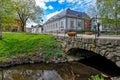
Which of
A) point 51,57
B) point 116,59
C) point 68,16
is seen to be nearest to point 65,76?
point 116,59

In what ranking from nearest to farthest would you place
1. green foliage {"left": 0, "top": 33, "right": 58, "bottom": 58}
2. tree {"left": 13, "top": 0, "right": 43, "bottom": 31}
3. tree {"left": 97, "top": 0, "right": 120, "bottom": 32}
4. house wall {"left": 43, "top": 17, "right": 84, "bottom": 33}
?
green foliage {"left": 0, "top": 33, "right": 58, "bottom": 58}
tree {"left": 97, "top": 0, "right": 120, "bottom": 32}
tree {"left": 13, "top": 0, "right": 43, "bottom": 31}
house wall {"left": 43, "top": 17, "right": 84, "bottom": 33}

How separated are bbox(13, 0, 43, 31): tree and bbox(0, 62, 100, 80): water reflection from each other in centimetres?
2477

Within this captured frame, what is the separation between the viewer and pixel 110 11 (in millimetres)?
28016

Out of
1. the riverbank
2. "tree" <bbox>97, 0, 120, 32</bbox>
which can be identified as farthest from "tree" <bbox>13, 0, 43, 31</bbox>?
the riverbank

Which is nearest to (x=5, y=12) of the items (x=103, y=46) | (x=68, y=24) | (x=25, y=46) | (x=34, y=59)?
(x=25, y=46)

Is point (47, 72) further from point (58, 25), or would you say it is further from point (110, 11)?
point (58, 25)

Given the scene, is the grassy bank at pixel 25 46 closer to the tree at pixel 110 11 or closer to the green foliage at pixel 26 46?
the green foliage at pixel 26 46

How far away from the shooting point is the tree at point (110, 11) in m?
27.3

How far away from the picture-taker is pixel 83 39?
13.0 metres

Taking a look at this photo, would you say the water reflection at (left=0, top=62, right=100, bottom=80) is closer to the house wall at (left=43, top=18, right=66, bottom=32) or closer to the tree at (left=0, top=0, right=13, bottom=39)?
the tree at (left=0, top=0, right=13, bottom=39)

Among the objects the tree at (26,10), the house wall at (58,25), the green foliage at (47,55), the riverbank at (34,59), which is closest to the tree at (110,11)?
the house wall at (58,25)

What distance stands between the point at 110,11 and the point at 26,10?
62.8 ft

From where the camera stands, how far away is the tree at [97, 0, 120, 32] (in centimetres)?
2726

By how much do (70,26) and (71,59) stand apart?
23360 millimetres
